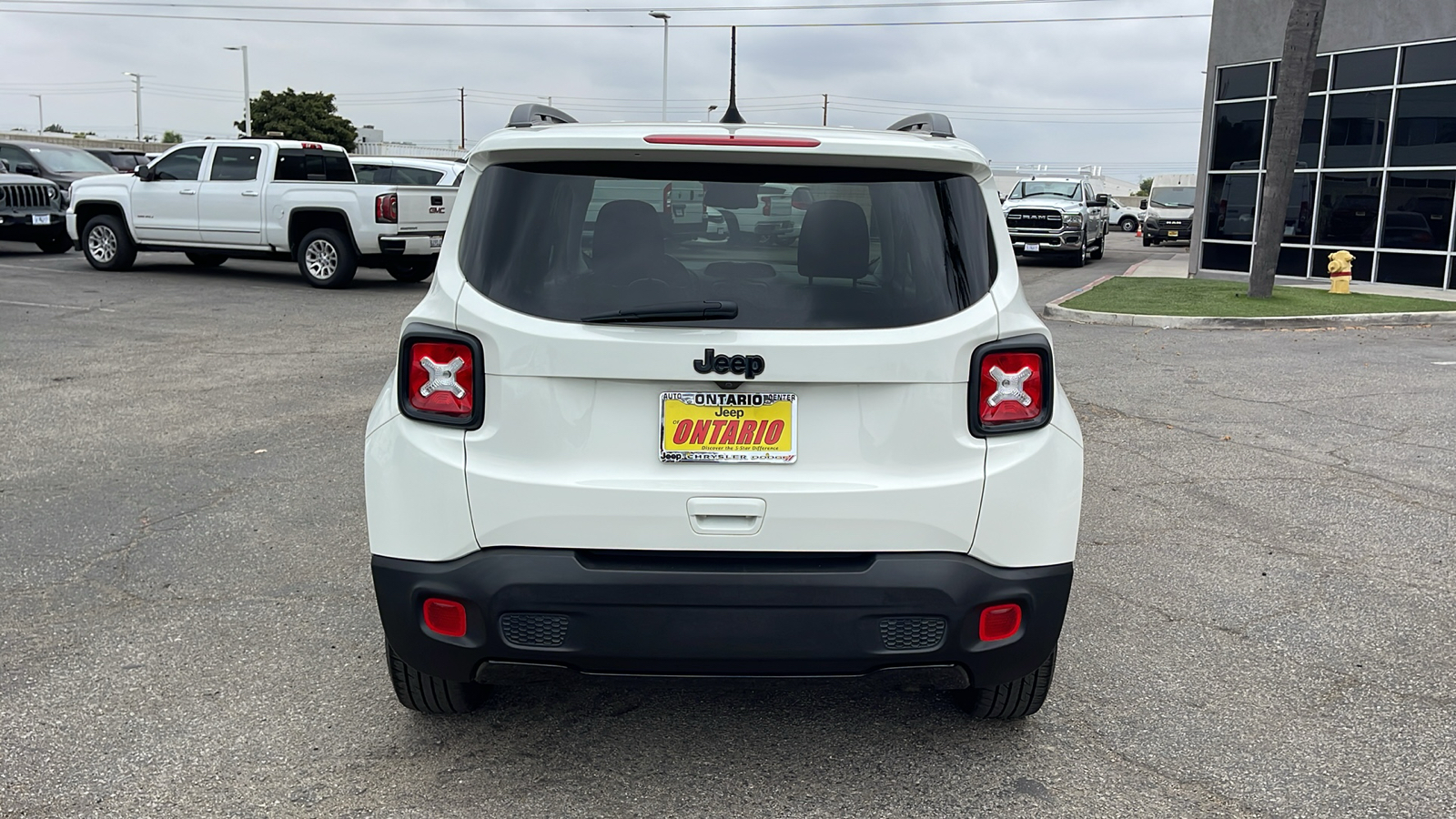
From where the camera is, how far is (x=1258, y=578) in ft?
17.0

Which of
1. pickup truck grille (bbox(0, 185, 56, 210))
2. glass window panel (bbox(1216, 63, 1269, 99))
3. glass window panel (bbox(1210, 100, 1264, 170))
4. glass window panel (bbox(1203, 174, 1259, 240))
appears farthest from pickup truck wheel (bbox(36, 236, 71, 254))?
glass window panel (bbox(1216, 63, 1269, 99))

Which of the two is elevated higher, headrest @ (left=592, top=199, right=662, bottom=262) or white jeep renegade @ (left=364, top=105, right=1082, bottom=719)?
headrest @ (left=592, top=199, right=662, bottom=262)

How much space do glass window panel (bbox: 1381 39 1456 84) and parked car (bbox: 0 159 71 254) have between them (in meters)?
23.2

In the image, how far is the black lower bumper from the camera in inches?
117

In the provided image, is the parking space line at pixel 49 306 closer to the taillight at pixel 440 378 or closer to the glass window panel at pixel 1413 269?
the taillight at pixel 440 378

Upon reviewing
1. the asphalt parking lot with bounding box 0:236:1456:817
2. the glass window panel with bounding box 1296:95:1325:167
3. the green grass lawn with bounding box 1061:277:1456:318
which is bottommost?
the asphalt parking lot with bounding box 0:236:1456:817

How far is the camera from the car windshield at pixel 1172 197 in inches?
1596

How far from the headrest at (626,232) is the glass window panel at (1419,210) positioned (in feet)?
65.8

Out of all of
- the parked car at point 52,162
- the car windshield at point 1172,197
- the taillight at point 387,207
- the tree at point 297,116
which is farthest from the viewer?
the tree at point 297,116

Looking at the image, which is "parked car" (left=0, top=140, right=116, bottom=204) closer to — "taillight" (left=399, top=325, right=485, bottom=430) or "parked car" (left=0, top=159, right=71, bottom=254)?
"parked car" (left=0, top=159, right=71, bottom=254)

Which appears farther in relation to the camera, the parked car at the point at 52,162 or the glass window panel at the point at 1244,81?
the parked car at the point at 52,162

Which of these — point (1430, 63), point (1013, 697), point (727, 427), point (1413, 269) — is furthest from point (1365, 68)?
point (727, 427)

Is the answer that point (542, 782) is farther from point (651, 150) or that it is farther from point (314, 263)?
point (314, 263)

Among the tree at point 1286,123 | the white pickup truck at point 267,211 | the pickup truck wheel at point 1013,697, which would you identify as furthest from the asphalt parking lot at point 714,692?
the tree at point 1286,123
